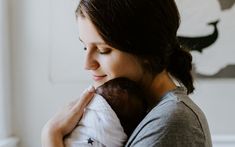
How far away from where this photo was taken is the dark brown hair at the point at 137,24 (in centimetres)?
93

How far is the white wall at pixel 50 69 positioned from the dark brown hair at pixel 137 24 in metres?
1.26

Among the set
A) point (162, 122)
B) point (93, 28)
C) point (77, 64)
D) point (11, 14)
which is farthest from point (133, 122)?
point (11, 14)

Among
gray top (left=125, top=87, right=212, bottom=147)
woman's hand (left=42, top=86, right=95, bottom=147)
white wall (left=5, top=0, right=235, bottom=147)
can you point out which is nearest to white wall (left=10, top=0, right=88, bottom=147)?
white wall (left=5, top=0, right=235, bottom=147)

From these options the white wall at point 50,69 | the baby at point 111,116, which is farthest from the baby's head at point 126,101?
the white wall at point 50,69

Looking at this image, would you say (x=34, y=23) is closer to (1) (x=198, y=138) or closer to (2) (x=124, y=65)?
(2) (x=124, y=65)

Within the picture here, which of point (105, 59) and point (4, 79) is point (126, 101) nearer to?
point (105, 59)

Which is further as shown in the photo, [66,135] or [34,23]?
[34,23]

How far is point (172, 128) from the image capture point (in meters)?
0.85

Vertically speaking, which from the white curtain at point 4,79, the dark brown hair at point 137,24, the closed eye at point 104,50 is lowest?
the white curtain at point 4,79

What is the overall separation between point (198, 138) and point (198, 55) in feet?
4.52

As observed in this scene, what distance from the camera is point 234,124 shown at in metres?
2.22

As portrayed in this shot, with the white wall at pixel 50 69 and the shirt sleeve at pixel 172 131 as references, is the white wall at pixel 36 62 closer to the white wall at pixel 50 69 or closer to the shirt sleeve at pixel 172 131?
the white wall at pixel 50 69

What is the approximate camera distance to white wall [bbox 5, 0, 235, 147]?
222cm

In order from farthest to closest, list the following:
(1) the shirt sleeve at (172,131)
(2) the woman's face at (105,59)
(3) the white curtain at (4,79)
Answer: (3) the white curtain at (4,79), (2) the woman's face at (105,59), (1) the shirt sleeve at (172,131)
